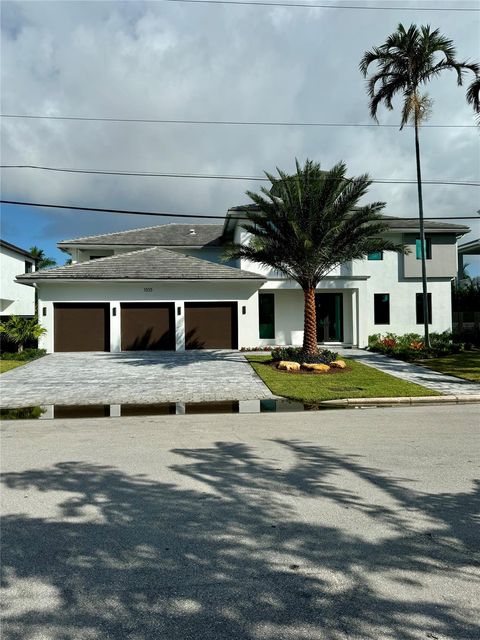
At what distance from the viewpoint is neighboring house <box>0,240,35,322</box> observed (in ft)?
104

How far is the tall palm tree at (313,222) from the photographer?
15.6m

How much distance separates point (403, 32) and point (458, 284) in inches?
770

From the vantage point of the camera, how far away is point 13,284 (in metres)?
33.8

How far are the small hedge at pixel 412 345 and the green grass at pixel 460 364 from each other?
1.74 ft

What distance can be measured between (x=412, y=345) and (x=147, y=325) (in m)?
12.2

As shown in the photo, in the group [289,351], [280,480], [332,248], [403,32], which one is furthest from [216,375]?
[403,32]

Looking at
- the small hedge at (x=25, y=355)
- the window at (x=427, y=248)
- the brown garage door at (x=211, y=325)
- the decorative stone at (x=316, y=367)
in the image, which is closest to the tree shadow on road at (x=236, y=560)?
the decorative stone at (x=316, y=367)

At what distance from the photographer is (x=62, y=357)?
65.7ft

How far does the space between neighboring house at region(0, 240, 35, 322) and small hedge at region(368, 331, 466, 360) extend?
72.2 ft

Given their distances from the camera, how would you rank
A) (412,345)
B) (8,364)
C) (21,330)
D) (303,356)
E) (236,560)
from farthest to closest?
(412,345) < (21,330) < (8,364) < (303,356) < (236,560)

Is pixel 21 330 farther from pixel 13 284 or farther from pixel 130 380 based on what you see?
pixel 13 284

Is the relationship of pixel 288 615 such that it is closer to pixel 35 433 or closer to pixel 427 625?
pixel 427 625

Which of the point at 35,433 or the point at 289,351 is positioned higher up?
the point at 289,351

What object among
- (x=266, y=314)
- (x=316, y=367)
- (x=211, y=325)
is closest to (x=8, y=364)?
(x=211, y=325)
